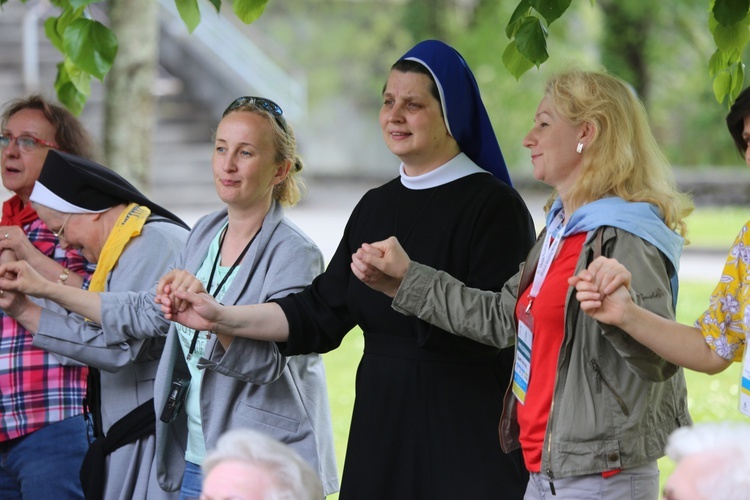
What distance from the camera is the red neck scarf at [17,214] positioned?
4320mm

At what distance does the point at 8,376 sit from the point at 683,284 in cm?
936

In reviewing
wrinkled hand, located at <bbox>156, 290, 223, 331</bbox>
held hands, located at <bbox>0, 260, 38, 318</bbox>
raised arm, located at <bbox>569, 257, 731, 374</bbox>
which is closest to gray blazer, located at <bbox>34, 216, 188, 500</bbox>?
held hands, located at <bbox>0, 260, 38, 318</bbox>

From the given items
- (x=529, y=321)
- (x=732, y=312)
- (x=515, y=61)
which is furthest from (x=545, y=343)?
(x=515, y=61)

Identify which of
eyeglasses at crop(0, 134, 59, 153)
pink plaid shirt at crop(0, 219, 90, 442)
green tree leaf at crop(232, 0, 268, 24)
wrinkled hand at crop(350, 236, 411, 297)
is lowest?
pink plaid shirt at crop(0, 219, 90, 442)

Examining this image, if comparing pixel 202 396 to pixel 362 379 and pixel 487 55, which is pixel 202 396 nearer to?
pixel 362 379

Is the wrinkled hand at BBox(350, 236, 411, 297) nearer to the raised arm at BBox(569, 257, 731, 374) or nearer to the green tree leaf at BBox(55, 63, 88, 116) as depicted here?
the raised arm at BBox(569, 257, 731, 374)

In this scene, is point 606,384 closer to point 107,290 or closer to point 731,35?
point 731,35

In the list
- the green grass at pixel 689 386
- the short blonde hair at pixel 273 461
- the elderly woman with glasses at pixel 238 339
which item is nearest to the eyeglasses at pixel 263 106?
the elderly woman with glasses at pixel 238 339

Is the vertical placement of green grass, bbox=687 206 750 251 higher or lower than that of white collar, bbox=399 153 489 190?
higher

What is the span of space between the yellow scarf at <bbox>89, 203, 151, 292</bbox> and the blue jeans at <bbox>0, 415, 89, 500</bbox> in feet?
1.87

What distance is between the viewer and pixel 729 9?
12.2 ft

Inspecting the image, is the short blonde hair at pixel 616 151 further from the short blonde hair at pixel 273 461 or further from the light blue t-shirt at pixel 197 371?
the light blue t-shirt at pixel 197 371

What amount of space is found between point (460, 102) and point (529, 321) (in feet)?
2.60

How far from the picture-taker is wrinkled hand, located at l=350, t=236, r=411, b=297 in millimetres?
3088
